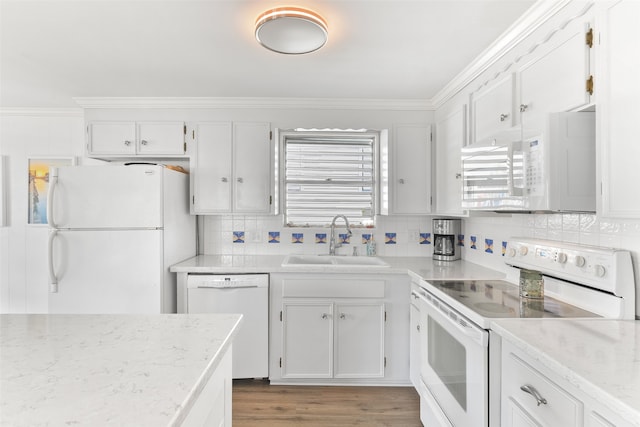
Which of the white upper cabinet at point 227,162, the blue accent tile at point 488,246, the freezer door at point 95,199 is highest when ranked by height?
the white upper cabinet at point 227,162

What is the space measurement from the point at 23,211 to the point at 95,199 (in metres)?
1.51

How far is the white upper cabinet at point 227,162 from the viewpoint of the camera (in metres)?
2.82

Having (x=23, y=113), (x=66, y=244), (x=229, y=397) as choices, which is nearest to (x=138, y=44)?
(x=66, y=244)

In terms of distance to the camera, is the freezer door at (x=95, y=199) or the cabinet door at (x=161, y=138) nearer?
the freezer door at (x=95, y=199)

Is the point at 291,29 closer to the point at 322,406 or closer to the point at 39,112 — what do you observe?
the point at 322,406

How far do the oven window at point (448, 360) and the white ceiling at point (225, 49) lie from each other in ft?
5.19

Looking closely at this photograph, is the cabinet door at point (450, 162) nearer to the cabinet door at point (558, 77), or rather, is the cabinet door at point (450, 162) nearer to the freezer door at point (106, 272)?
the cabinet door at point (558, 77)

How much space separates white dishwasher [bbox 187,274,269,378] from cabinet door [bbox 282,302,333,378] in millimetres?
153

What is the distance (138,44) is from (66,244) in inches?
56.8

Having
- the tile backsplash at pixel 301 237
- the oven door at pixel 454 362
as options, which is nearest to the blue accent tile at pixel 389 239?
the tile backsplash at pixel 301 237

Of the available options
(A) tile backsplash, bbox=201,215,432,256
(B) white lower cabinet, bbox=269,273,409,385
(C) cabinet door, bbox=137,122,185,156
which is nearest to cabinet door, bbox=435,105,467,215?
(A) tile backsplash, bbox=201,215,432,256

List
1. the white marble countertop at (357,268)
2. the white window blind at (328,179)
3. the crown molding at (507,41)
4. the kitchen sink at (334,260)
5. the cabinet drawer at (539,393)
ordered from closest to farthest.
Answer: the cabinet drawer at (539,393) < the crown molding at (507,41) < the white marble countertop at (357,268) < the kitchen sink at (334,260) < the white window blind at (328,179)

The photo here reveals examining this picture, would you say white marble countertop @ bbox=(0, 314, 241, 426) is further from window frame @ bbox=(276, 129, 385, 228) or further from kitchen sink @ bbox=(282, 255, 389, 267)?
window frame @ bbox=(276, 129, 385, 228)

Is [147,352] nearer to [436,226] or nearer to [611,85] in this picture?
[611,85]
